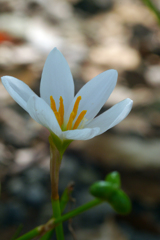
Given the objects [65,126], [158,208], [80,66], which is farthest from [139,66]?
[65,126]

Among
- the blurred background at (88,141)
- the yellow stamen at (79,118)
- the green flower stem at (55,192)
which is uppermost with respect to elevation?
the yellow stamen at (79,118)

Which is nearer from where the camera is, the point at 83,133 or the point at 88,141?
the point at 83,133

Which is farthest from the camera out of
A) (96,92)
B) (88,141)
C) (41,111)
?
(88,141)

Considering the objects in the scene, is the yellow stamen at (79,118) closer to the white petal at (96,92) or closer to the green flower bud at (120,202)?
the white petal at (96,92)

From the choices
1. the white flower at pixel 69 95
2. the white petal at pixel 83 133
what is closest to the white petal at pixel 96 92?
the white flower at pixel 69 95

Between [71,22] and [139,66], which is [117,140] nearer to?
[139,66]

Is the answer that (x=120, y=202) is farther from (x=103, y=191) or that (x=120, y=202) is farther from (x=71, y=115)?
(x=71, y=115)

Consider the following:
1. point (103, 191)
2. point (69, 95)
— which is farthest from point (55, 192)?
point (69, 95)
